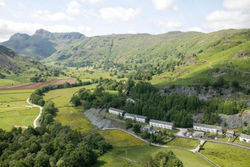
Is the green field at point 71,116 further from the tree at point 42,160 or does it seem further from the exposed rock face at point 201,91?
the exposed rock face at point 201,91

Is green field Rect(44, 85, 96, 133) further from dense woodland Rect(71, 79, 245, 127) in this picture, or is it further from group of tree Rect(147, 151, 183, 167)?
group of tree Rect(147, 151, 183, 167)

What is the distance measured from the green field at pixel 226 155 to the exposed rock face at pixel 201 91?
168 feet

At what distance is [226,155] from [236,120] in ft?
109

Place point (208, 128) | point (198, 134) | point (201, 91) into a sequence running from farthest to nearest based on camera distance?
1. point (201, 91)
2. point (208, 128)
3. point (198, 134)

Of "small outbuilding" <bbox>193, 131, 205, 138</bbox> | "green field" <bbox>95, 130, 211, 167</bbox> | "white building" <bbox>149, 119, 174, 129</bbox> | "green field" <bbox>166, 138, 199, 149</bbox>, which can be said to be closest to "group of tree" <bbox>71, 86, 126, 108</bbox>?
"white building" <bbox>149, 119, 174, 129</bbox>

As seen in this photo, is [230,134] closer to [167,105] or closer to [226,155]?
[226,155]

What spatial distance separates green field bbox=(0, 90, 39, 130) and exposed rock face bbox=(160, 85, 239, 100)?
93.8 m

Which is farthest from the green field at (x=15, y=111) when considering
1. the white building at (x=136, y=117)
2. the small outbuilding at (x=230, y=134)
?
the small outbuilding at (x=230, y=134)

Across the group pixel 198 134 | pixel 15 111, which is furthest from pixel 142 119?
pixel 15 111

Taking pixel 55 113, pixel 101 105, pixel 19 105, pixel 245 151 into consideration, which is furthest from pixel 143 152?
pixel 19 105

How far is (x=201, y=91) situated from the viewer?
128 metres

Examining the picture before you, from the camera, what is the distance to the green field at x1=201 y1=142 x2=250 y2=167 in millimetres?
59694

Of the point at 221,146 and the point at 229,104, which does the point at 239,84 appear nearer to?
the point at 229,104

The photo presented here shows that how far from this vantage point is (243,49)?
173625mm
